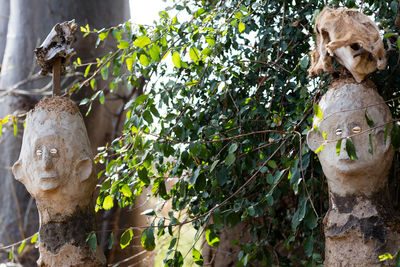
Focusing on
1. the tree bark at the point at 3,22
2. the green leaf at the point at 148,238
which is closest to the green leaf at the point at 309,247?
the green leaf at the point at 148,238

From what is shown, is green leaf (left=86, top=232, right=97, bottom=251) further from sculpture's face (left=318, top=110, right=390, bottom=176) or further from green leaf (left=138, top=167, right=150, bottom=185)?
sculpture's face (left=318, top=110, right=390, bottom=176)

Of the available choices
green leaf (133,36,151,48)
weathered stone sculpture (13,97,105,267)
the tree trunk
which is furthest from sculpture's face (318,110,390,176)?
the tree trunk

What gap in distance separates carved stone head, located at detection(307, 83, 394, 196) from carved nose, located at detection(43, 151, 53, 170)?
4.08 ft

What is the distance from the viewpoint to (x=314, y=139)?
2.52 meters

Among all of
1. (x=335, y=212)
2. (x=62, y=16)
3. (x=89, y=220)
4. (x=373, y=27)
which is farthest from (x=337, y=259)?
(x=62, y=16)

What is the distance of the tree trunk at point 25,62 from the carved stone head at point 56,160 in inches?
71.9

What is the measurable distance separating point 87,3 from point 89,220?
2.49 meters

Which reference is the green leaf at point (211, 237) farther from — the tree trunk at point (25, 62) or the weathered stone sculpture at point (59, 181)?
the tree trunk at point (25, 62)

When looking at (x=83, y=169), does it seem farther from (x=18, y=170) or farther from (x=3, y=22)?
(x=3, y=22)

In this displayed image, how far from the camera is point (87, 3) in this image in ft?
15.9

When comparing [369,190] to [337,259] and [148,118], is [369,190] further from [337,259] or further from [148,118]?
[148,118]

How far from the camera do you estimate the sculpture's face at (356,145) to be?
7.86 ft

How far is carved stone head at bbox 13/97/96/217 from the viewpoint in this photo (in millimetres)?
2826

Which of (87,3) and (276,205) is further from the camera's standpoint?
(87,3)
